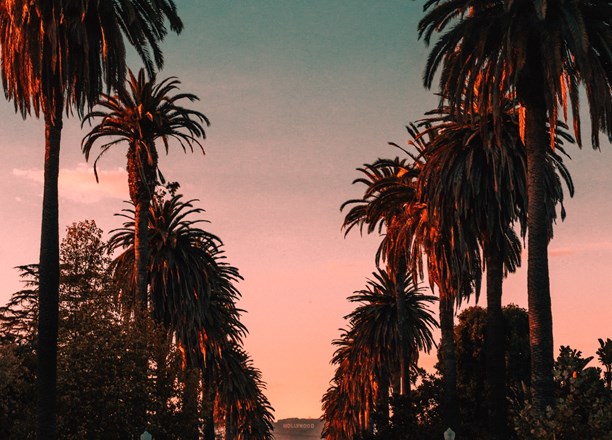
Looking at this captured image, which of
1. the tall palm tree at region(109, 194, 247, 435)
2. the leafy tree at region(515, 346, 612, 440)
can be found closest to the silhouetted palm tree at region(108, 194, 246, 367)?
the tall palm tree at region(109, 194, 247, 435)

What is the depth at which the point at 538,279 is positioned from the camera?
26.9 meters

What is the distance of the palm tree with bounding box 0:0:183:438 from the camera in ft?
91.8

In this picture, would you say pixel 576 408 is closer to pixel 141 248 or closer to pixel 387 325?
pixel 141 248

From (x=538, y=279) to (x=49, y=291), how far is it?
45.5 ft

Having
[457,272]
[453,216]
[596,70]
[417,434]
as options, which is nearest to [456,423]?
[417,434]

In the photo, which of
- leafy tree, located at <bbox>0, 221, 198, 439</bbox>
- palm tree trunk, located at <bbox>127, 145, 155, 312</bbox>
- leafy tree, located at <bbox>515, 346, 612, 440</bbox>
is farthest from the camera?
palm tree trunk, located at <bbox>127, 145, 155, 312</bbox>

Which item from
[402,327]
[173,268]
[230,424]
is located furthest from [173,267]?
[230,424]

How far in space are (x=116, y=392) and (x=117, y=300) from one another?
19627mm

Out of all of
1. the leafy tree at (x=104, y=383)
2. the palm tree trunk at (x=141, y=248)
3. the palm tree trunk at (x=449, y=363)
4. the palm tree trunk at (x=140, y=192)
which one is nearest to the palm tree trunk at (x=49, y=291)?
the leafy tree at (x=104, y=383)

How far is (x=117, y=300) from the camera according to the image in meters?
54.3

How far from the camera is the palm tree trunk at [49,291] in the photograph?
2667 centimetres

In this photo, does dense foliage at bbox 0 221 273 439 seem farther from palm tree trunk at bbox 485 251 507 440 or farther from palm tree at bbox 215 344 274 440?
palm tree at bbox 215 344 274 440

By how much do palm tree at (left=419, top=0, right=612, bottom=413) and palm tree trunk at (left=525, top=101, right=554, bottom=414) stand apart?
0.03 meters

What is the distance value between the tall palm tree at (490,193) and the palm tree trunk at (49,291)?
724 inches
